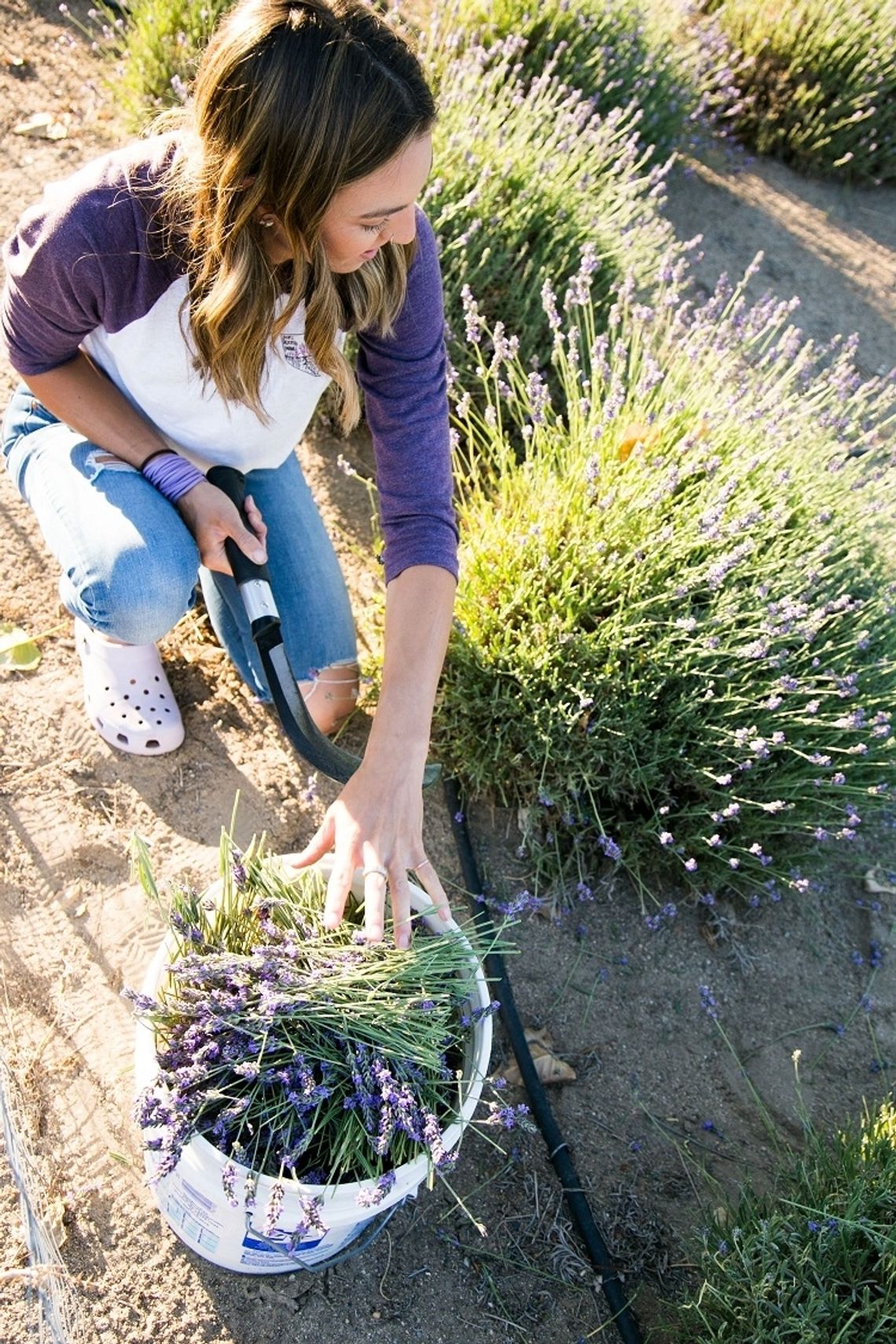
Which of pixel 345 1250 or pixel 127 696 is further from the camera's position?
→ pixel 127 696

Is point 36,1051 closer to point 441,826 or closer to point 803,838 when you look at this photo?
point 441,826

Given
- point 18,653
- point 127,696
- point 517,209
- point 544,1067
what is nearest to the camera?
point 544,1067

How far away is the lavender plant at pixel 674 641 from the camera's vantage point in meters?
2.03

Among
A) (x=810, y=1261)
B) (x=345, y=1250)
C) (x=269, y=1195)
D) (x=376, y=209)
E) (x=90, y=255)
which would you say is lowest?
(x=345, y=1250)

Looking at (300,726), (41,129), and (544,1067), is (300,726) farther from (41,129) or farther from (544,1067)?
(41,129)

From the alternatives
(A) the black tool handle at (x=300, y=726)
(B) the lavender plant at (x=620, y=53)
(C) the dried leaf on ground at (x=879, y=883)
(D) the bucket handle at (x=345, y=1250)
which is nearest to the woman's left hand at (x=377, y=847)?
(A) the black tool handle at (x=300, y=726)

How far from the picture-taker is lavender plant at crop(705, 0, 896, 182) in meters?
4.14

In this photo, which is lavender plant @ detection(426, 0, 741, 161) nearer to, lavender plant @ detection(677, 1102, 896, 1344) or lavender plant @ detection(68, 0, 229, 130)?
lavender plant @ detection(68, 0, 229, 130)

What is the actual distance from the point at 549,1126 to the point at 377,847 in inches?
27.8

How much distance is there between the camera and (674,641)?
209 cm

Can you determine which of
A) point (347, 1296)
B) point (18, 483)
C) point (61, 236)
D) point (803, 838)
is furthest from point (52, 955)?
point (803, 838)

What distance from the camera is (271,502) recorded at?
2117 millimetres

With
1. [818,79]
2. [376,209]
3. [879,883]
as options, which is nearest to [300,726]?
[376,209]

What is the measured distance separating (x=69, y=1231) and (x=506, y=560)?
1.40m
